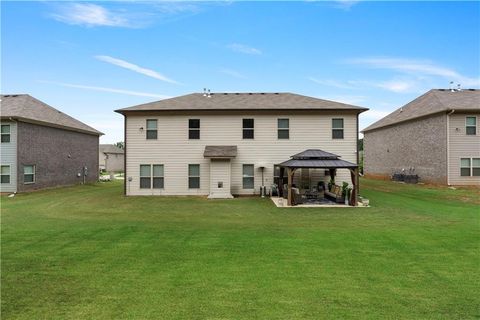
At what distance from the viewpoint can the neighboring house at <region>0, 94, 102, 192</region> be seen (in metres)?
20.5

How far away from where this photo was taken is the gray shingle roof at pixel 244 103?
1889 cm

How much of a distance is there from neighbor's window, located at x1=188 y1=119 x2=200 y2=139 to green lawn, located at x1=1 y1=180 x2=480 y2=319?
26.6ft

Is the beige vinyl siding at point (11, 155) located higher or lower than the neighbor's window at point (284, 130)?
lower

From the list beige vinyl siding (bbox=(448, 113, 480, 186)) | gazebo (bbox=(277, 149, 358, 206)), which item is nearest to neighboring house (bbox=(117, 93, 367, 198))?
gazebo (bbox=(277, 149, 358, 206))

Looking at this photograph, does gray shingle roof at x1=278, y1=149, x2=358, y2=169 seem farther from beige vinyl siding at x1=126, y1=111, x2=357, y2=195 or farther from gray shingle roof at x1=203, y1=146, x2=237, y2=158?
gray shingle roof at x1=203, y1=146, x2=237, y2=158

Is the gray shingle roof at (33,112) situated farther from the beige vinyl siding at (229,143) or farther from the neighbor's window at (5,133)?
the beige vinyl siding at (229,143)

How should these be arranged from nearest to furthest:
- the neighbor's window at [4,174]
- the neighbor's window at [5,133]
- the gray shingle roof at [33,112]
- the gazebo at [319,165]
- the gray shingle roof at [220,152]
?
the gazebo at [319,165], the gray shingle roof at [220,152], the neighbor's window at [4,174], the neighbor's window at [5,133], the gray shingle roof at [33,112]

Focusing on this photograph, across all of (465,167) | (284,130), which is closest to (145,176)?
(284,130)

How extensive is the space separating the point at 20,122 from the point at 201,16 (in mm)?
14458

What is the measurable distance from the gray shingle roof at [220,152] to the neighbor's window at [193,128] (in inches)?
43.4

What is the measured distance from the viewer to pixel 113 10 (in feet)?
51.4

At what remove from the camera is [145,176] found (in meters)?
19.3

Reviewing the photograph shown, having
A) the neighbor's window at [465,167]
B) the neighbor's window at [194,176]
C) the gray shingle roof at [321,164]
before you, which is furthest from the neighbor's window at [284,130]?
the neighbor's window at [465,167]

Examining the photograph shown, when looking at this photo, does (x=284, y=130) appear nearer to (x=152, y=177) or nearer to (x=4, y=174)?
(x=152, y=177)
